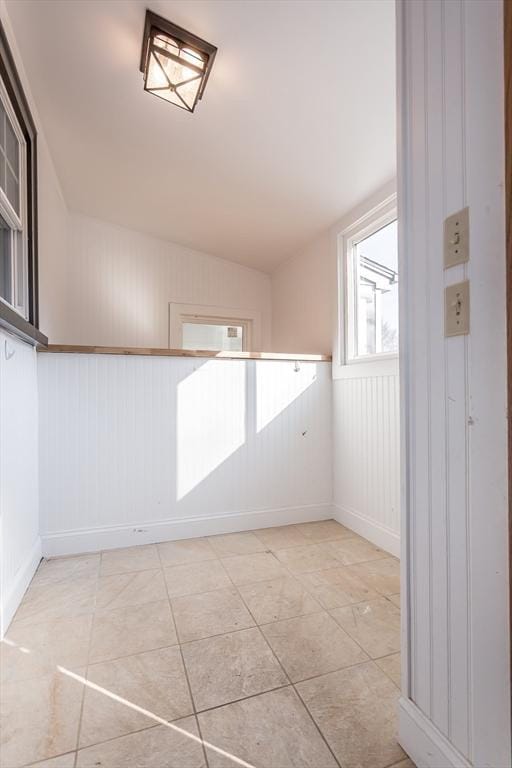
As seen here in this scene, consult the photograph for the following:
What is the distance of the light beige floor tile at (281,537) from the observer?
227 cm

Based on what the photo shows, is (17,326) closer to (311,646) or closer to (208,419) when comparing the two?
(208,419)

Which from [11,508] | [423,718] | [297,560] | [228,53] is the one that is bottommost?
[297,560]

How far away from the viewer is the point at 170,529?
7.67ft

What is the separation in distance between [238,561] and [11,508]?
→ 1.13 meters

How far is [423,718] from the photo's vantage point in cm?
92

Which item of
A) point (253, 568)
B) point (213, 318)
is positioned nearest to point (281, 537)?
point (253, 568)

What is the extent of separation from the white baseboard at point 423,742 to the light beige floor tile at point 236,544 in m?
1.26

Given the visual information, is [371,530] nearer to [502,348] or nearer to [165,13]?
[502,348]

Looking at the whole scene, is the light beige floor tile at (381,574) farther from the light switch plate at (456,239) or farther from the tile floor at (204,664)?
the light switch plate at (456,239)

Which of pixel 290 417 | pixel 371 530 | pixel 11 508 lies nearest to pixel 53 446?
pixel 11 508

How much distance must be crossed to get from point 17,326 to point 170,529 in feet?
4.78

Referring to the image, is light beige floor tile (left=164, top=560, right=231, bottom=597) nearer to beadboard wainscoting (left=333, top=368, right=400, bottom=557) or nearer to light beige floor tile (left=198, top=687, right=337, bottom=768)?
light beige floor tile (left=198, top=687, right=337, bottom=768)

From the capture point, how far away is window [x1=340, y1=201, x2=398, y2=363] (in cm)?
228

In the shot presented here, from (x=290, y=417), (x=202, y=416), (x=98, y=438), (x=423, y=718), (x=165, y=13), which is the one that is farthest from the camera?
(x=290, y=417)
